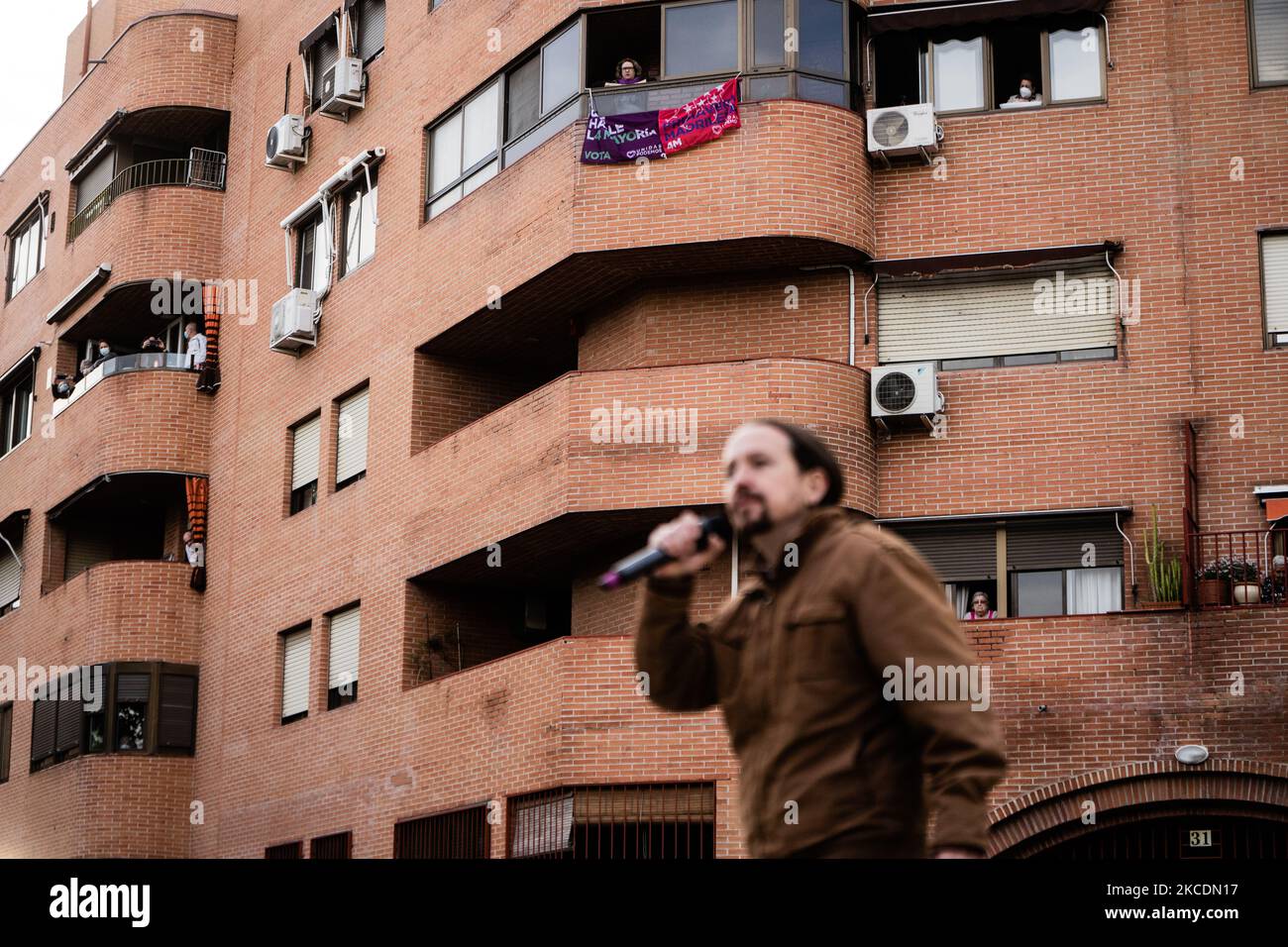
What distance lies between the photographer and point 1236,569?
20.2 metres

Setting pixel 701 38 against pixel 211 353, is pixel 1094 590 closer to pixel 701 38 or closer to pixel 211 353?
pixel 701 38

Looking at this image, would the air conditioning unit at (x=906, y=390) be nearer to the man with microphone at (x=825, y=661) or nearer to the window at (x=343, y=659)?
the window at (x=343, y=659)

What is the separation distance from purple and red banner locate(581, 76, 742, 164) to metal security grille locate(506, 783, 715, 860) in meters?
7.45

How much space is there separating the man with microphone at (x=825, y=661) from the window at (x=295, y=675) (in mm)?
23675

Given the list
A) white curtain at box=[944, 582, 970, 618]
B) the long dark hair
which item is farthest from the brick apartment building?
the long dark hair

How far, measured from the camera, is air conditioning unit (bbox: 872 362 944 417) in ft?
71.6

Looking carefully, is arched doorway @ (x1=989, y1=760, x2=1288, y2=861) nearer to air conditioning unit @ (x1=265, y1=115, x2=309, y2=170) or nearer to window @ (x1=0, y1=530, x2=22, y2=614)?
air conditioning unit @ (x1=265, y1=115, x2=309, y2=170)

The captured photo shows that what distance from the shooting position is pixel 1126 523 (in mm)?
21344

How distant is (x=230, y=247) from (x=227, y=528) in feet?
16.9

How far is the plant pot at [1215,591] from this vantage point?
65.4 ft

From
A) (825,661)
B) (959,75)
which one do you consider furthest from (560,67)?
(825,661)

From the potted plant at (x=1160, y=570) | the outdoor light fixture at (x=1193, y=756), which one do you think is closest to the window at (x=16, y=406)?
the potted plant at (x=1160, y=570)
